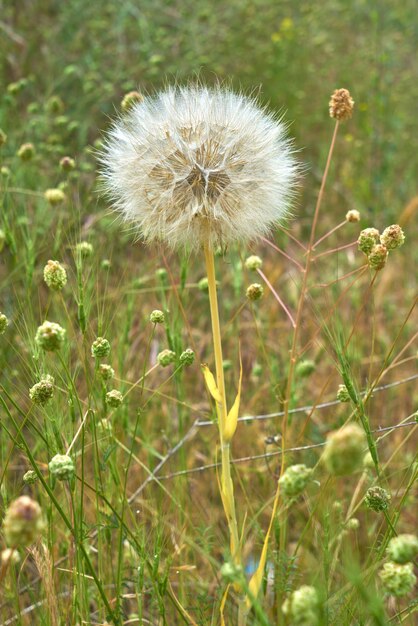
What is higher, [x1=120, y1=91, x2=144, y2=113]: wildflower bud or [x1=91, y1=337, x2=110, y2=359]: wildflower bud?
[x1=120, y1=91, x2=144, y2=113]: wildflower bud

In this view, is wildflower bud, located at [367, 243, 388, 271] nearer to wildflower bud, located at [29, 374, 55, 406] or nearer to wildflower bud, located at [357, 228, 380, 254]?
wildflower bud, located at [357, 228, 380, 254]

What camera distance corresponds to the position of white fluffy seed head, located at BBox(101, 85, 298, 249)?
1.54 m

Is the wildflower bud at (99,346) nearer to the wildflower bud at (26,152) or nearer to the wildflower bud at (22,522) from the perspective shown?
the wildflower bud at (22,522)

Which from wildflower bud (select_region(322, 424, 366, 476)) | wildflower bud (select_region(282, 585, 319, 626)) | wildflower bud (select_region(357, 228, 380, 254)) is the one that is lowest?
wildflower bud (select_region(282, 585, 319, 626))

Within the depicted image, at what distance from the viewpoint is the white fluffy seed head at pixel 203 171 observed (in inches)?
60.4

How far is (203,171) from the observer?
153cm

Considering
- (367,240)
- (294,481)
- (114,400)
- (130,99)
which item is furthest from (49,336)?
(130,99)

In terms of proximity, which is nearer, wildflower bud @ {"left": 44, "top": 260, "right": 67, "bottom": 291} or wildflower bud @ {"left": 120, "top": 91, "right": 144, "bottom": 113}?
wildflower bud @ {"left": 44, "top": 260, "right": 67, "bottom": 291}

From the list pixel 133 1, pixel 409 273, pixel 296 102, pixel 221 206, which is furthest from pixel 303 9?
pixel 221 206

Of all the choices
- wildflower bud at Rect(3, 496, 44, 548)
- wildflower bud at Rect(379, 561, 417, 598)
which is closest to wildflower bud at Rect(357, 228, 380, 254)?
wildflower bud at Rect(379, 561, 417, 598)

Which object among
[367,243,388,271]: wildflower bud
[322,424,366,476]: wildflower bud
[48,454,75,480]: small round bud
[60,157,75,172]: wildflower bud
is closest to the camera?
[322,424,366,476]: wildflower bud

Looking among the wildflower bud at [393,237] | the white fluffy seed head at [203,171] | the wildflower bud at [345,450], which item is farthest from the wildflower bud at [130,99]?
the wildflower bud at [345,450]

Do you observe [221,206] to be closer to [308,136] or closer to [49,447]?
[49,447]

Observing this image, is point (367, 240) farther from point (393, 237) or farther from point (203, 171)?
point (203, 171)
